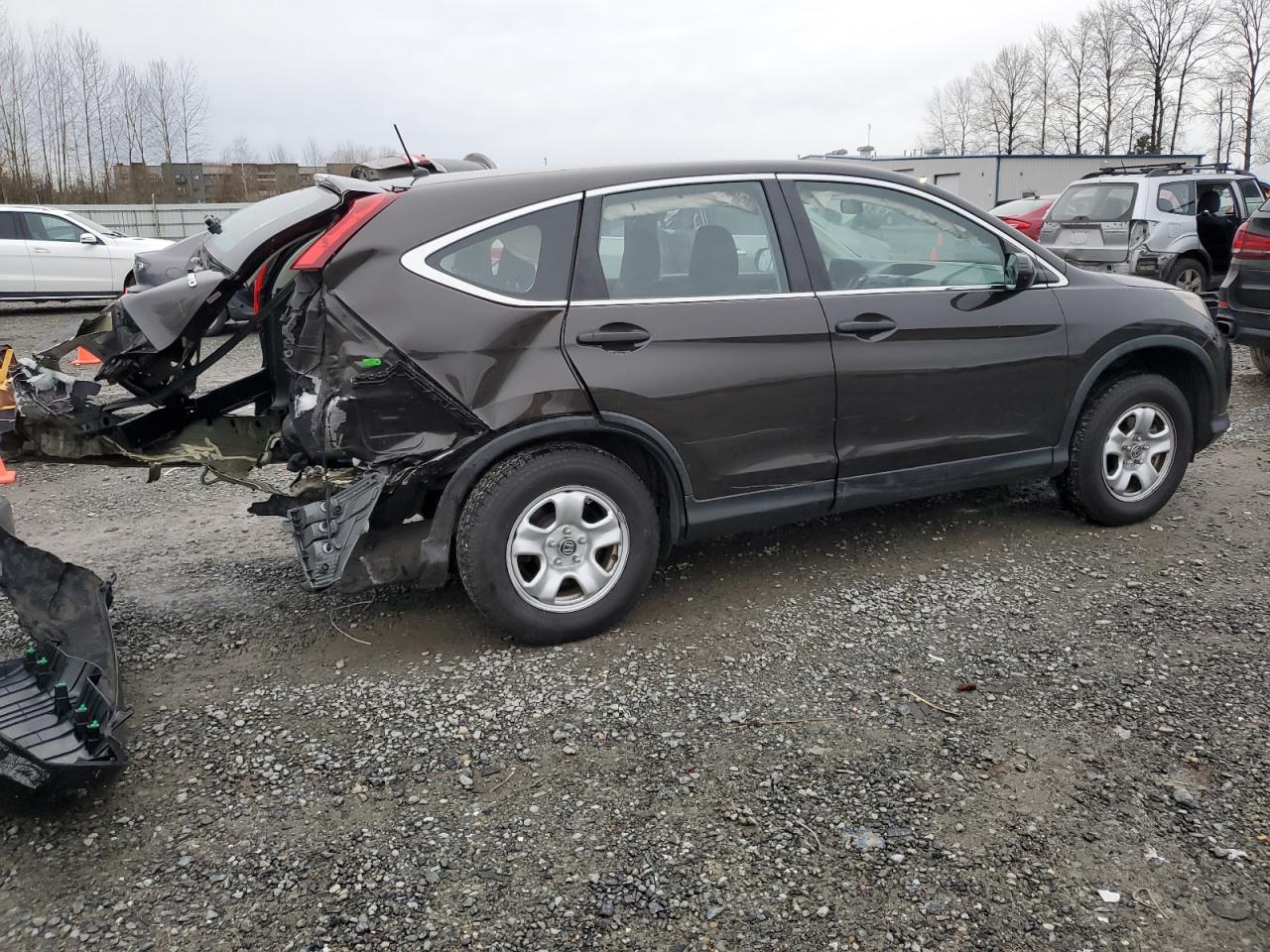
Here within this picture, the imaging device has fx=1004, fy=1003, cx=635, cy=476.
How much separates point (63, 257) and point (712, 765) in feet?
52.2

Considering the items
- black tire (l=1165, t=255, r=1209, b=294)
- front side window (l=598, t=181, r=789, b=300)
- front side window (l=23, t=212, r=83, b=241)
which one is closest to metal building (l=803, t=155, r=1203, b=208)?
black tire (l=1165, t=255, r=1209, b=294)

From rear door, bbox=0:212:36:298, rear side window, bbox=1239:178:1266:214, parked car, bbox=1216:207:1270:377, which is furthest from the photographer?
rear door, bbox=0:212:36:298

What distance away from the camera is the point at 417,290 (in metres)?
3.60

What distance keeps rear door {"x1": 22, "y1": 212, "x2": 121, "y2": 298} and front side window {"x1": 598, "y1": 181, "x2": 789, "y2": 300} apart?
47.7ft

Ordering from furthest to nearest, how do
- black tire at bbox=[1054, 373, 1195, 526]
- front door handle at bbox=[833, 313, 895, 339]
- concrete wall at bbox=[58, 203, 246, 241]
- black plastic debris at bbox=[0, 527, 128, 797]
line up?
concrete wall at bbox=[58, 203, 246, 241], black tire at bbox=[1054, 373, 1195, 526], front door handle at bbox=[833, 313, 895, 339], black plastic debris at bbox=[0, 527, 128, 797]

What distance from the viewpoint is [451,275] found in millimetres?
3648

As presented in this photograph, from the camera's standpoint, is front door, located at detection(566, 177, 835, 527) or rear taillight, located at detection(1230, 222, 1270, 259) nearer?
front door, located at detection(566, 177, 835, 527)

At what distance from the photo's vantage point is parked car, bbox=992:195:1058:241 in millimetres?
14492

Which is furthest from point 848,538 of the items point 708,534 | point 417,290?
point 417,290

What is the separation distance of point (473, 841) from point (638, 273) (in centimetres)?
216

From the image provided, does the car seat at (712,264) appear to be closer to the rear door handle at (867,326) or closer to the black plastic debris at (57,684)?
the rear door handle at (867,326)

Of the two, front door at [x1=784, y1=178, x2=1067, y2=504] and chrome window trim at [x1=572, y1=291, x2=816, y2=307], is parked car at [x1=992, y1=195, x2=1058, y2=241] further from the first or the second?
chrome window trim at [x1=572, y1=291, x2=816, y2=307]

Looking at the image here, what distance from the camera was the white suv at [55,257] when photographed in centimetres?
1525

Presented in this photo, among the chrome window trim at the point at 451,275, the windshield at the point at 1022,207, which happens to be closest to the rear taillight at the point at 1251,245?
the chrome window trim at the point at 451,275
